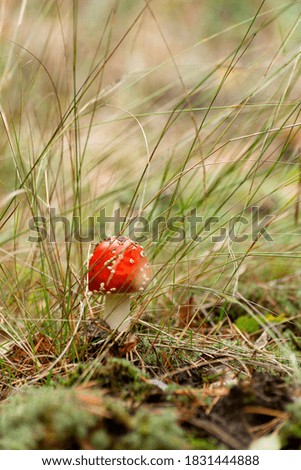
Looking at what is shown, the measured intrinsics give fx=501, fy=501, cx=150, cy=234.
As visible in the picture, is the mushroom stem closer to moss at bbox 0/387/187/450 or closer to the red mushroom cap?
the red mushroom cap

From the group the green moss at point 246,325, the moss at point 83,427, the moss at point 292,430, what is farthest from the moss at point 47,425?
the green moss at point 246,325

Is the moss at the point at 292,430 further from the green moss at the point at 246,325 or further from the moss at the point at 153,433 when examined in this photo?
the green moss at the point at 246,325

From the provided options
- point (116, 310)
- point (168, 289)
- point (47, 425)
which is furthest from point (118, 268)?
point (47, 425)

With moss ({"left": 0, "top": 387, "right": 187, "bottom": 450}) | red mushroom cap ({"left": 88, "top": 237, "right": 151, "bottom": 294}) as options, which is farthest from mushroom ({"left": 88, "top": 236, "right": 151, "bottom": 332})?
moss ({"left": 0, "top": 387, "right": 187, "bottom": 450})

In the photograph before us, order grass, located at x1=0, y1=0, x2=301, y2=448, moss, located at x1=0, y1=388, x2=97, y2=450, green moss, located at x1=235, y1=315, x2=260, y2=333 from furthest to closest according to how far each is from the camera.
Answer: green moss, located at x1=235, y1=315, x2=260, y2=333
grass, located at x1=0, y1=0, x2=301, y2=448
moss, located at x1=0, y1=388, x2=97, y2=450

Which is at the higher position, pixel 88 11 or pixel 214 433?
pixel 88 11

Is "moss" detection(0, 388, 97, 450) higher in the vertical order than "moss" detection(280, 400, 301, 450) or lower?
higher

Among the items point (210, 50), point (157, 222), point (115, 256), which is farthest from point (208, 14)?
point (115, 256)
